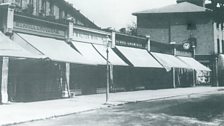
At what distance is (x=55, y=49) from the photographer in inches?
907

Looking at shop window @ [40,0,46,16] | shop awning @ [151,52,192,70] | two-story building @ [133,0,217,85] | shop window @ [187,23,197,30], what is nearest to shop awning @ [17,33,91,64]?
shop window @ [40,0,46,16]

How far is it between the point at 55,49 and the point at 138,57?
484 inches

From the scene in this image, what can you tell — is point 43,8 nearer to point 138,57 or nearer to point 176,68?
point 138,57

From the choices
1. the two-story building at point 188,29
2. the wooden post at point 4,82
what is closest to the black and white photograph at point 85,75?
the wooden post at point 4,82

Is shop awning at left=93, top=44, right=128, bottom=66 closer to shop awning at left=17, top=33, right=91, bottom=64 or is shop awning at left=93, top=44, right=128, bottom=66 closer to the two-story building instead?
shop awning at left=17, top=33, right=91, bottom=64

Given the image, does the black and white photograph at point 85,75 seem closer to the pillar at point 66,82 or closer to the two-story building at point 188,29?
the pillar at point 66,82

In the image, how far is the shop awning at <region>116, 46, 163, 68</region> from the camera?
104ft

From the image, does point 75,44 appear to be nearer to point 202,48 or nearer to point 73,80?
point 73,80

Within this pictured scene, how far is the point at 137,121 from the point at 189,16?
45361 millimetres

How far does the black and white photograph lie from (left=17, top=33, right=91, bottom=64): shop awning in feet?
0.31

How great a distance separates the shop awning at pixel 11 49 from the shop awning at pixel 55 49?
138cm

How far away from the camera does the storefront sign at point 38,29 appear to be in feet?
70.8

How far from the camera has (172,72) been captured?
4322 cm

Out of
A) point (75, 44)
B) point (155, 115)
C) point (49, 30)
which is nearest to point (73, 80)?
point (75, 44)
